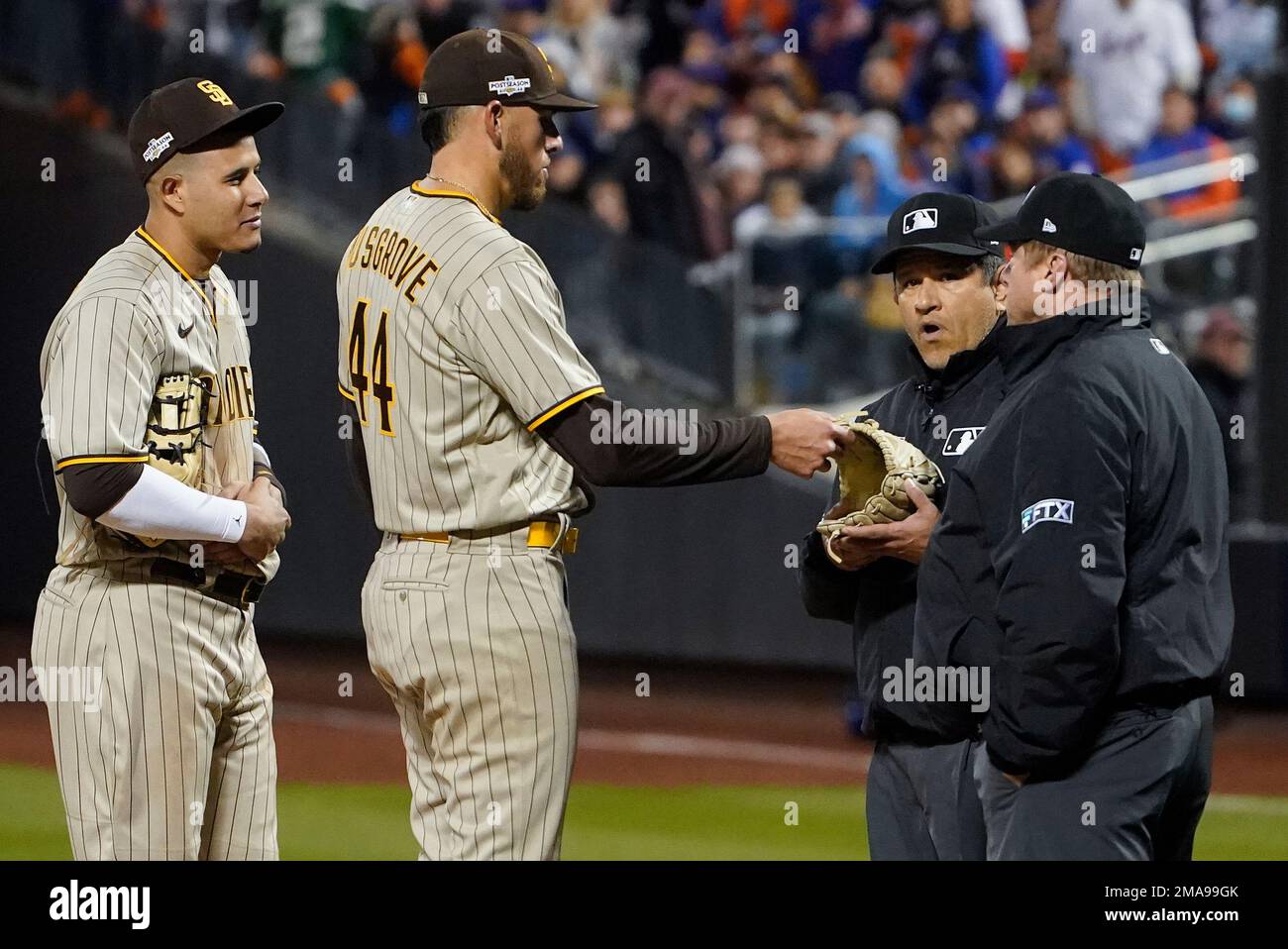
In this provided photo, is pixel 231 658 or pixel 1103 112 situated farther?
pixel 1103 112

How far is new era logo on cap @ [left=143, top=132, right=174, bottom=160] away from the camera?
3.96 meters

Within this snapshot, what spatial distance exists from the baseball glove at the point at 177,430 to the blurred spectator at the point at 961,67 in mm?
8889

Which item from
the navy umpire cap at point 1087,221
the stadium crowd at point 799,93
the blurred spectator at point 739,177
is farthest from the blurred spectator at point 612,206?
the navy umpire cap at point 1087,221

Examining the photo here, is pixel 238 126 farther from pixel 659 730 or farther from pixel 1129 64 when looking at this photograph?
pixel 1129 64

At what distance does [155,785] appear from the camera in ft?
12.3

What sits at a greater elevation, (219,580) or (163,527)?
(163,527)

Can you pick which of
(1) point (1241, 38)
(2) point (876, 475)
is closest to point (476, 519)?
(2) point (876, 475)

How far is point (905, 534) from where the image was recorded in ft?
12.8

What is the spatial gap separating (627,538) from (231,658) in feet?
23.5

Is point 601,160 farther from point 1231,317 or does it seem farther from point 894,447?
point 894,447

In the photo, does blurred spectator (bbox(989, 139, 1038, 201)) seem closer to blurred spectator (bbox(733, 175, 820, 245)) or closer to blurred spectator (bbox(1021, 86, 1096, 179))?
blurred spectator (bbox(1021, 86, 1096, 179))

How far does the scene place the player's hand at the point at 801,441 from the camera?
3.79 meters

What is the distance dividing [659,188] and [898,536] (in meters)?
7.75
